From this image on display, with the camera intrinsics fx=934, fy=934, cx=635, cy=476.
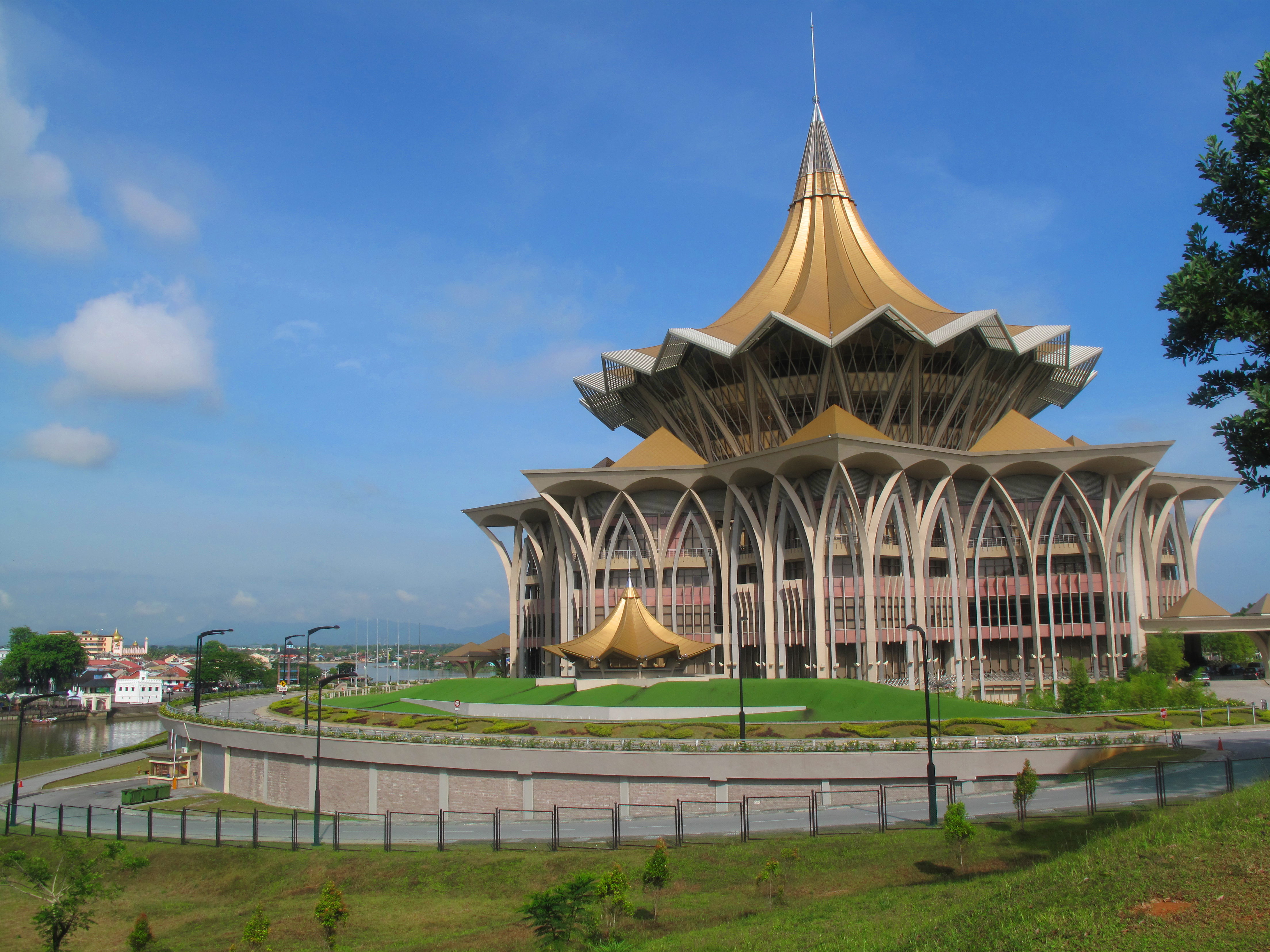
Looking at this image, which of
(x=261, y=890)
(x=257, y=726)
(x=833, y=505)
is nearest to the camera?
(x=261, y=890)

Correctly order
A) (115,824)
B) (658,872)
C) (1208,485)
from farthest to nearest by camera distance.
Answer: (1208,485)
(115,824)
(658,872)

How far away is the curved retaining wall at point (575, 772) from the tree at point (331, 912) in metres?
10.1

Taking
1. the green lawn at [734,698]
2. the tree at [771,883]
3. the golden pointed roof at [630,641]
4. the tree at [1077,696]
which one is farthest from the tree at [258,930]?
the tree at [1077,696]

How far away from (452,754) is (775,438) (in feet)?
124

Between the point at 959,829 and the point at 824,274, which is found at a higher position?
the point at 824,274

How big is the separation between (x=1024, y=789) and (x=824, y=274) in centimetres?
5163

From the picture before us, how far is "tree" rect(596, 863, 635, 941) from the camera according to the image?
16.5 metres

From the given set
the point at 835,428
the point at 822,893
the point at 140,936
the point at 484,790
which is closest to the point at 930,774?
the point at 822,893

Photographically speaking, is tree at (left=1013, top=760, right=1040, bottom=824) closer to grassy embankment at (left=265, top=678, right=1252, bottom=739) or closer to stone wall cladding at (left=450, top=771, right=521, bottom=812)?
grassy embankment at (left=265, top=678, right=1252, bottom=739)

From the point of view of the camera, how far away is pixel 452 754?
1254 inches

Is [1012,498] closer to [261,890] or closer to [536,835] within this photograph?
[536,835]

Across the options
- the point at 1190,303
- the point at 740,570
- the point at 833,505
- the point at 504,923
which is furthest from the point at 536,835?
the point at 740,570

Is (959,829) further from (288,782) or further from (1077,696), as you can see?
(288,782)

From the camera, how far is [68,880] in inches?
947
